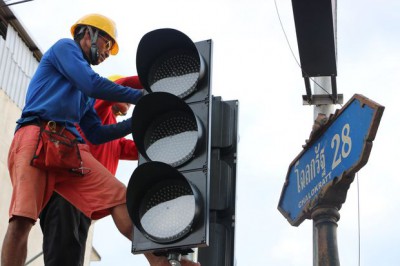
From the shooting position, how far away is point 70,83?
15.9 feet

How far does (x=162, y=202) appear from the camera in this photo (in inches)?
153

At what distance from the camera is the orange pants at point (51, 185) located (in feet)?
14.5

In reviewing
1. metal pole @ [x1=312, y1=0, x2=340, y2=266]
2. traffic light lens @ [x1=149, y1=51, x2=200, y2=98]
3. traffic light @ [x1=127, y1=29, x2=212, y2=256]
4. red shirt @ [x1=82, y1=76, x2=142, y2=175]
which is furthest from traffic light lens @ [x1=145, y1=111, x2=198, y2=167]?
metal pole @ [x1=312, y1=0, x2=340, y2=266]

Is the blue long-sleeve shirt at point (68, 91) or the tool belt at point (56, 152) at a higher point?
the blue long-sleeve shirt at point (68, 91)

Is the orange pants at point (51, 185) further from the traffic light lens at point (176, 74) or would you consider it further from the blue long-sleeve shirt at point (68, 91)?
the traffic light lens at point (176, 74)

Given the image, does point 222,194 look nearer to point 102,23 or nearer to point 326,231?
point 102,23

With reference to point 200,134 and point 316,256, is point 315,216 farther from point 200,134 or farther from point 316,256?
point 200,134

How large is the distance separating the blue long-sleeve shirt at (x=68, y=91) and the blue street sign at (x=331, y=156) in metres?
1.62

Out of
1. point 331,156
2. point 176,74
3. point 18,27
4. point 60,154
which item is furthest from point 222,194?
point 18,27

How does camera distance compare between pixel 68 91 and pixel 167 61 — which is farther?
pixel 68 91

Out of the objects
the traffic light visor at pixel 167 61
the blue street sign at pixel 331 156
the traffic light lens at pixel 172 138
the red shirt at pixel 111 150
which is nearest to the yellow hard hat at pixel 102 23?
the traffic light visor at pixel 167 61

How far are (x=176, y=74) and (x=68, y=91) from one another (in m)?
0.91

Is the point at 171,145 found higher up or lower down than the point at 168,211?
higher up

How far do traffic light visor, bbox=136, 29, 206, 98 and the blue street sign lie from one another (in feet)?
5.83
